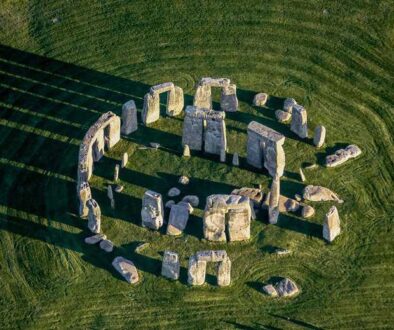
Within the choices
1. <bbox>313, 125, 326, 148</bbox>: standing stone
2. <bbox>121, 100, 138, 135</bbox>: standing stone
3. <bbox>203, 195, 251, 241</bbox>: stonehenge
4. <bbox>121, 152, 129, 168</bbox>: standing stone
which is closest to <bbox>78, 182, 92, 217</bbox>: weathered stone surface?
<bbox>121, 152, 129, 168</bbox>: standing stone

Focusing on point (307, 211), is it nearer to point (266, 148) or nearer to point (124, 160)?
point (266, 148)

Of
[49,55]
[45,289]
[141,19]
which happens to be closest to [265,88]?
[141,19]

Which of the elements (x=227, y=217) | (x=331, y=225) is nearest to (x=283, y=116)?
(x=331, y=225)

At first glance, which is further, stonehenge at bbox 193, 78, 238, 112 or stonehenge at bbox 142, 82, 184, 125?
stonehenge at bbox 193, 78, 238, 112

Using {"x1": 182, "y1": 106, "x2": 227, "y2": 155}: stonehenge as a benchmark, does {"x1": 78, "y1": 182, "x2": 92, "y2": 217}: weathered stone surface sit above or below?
below

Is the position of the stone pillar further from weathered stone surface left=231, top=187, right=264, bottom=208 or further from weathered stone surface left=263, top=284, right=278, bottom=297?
weathered stone surface left=263, top=284, right=278, bottom=297

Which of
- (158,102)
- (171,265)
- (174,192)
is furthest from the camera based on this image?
(158,102)
